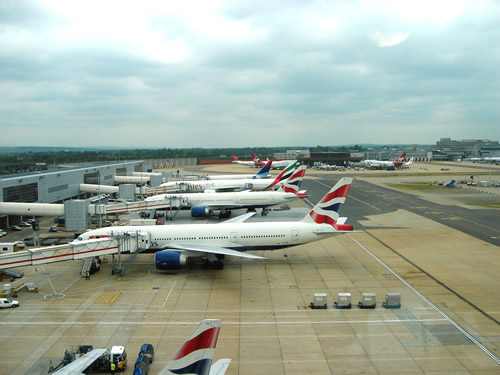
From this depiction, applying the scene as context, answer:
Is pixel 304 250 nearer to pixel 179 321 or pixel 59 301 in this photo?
pixel 179 321

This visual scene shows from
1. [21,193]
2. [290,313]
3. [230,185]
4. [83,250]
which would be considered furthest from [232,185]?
[290,313]

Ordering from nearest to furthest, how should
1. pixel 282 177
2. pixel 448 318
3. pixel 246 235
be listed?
pixel 448 318, pixel 246 235, pixel 282 177

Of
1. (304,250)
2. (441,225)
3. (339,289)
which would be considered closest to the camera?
(339,289)

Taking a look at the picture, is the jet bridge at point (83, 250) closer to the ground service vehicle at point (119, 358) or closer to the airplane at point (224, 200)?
the ground service vehicle at point (119, 358)

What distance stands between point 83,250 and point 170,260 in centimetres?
666

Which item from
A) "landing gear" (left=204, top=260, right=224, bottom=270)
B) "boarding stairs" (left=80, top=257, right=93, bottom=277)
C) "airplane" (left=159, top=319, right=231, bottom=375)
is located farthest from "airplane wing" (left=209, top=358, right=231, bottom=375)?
"boarding stairs" (left=80, top=257, right=93, bottom=277)

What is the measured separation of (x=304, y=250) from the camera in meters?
38.6

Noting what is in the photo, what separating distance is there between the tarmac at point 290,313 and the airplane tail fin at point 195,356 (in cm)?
753

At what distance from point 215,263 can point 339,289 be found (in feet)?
34.8

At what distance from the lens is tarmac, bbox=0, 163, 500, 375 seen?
18750 mm

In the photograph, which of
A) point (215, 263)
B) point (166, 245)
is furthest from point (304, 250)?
point (166, 245)

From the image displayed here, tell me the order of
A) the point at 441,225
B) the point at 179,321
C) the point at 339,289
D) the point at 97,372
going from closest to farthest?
the point at 97,372, the point at 179,321, the point at 339,289, the point at 441,225

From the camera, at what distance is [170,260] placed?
31219 millimetres

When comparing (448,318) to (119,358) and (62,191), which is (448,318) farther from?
(62,191)
